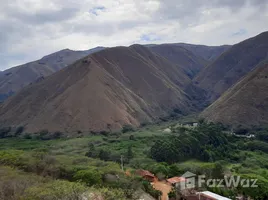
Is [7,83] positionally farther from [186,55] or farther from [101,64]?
[186,55]

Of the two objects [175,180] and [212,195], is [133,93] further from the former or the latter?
[212,195]

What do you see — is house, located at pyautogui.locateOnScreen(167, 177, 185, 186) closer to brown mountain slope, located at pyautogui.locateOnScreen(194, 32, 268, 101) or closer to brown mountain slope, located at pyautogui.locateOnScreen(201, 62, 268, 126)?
brown mountain slope, located at pyautogui.locateOnScreen(201, 62, 268, 126)

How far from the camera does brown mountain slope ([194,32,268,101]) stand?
120688 mm

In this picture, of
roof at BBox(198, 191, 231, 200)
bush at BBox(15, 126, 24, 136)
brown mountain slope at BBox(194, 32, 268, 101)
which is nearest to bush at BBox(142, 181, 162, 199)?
roof at BBox(198, 191, 231, 200)

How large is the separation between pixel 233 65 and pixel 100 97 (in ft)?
243

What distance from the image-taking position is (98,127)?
228ft

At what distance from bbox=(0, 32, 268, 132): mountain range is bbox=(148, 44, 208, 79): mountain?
26600 mm

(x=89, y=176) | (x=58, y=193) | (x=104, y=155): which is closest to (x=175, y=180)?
(x=89, y=176)

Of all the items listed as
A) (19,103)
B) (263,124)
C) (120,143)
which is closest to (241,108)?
(263,124)

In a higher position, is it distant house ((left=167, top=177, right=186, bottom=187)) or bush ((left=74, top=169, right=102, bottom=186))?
bush ((left=74, top=169, right=102, bottom=186))

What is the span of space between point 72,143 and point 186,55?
131 meters

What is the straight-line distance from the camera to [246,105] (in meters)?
66.7

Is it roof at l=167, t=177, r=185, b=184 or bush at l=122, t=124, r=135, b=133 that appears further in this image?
bush at l=122, t=124, r=135, b=133

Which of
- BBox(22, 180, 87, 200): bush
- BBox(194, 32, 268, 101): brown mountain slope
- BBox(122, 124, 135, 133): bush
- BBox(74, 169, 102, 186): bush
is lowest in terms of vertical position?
BBox(122, 124, 135, 133): bush
